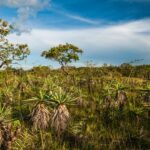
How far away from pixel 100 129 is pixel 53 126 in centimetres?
173

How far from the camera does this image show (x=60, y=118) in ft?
47.5

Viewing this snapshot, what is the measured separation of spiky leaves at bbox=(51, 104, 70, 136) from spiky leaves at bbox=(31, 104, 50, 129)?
0.98 ft

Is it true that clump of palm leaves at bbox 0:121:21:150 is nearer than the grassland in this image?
Yes

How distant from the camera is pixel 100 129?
15352mm

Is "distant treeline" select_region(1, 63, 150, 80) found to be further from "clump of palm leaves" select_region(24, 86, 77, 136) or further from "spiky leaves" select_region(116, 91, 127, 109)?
"clump of palm leaves" select_region(24, 86, 77, 136)

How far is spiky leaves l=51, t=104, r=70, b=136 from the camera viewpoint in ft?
47.6

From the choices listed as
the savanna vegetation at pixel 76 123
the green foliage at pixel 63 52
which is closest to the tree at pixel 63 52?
the green foliage at pixel 63 52

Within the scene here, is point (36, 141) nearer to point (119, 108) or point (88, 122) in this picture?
point (88, 122)

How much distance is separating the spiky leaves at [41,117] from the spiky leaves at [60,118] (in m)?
0.30

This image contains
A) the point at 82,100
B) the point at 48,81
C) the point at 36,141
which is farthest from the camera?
the point at 48,81

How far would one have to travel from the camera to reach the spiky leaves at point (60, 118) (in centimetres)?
1450

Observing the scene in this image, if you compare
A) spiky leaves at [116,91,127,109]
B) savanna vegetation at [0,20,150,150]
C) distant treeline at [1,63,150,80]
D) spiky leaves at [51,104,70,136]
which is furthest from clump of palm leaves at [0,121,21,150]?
distant treeline at [1,63,150,80]

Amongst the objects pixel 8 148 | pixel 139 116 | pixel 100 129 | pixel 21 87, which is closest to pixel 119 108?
pixel 139 116

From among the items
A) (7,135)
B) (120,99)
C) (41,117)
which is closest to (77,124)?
(41,117)
